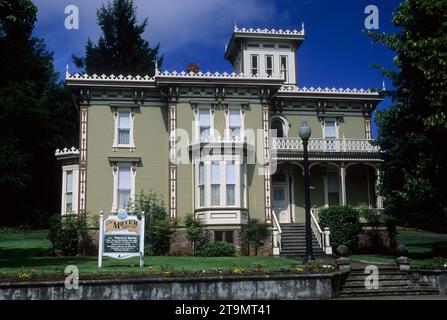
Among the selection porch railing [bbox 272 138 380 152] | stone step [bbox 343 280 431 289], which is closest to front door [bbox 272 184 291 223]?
porch railing [bbox 272 138 380 152]

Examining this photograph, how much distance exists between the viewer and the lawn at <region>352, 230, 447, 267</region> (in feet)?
77.5

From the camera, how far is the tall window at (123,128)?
29688 mm

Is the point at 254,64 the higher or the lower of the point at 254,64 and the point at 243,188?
the higher

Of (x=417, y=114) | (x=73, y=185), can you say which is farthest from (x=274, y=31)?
(x=73, y=185)

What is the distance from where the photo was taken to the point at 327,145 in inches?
1195

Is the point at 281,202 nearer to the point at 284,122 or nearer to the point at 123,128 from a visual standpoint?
the point at 284,122

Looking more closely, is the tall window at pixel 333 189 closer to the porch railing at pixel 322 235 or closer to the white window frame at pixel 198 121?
the porch railing at pixel 322 235

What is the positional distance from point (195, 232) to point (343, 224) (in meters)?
7.39

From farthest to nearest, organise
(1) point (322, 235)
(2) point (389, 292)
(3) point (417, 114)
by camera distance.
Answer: (1) point (322, 235), (3) point (417, 114), (2) point (389, 292)

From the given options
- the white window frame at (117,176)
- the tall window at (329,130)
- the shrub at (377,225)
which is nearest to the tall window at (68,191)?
the white window frame at (117,176)

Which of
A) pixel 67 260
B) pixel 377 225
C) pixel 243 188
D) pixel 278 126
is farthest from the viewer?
pixel 278 126

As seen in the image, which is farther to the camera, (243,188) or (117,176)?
(117,176)
